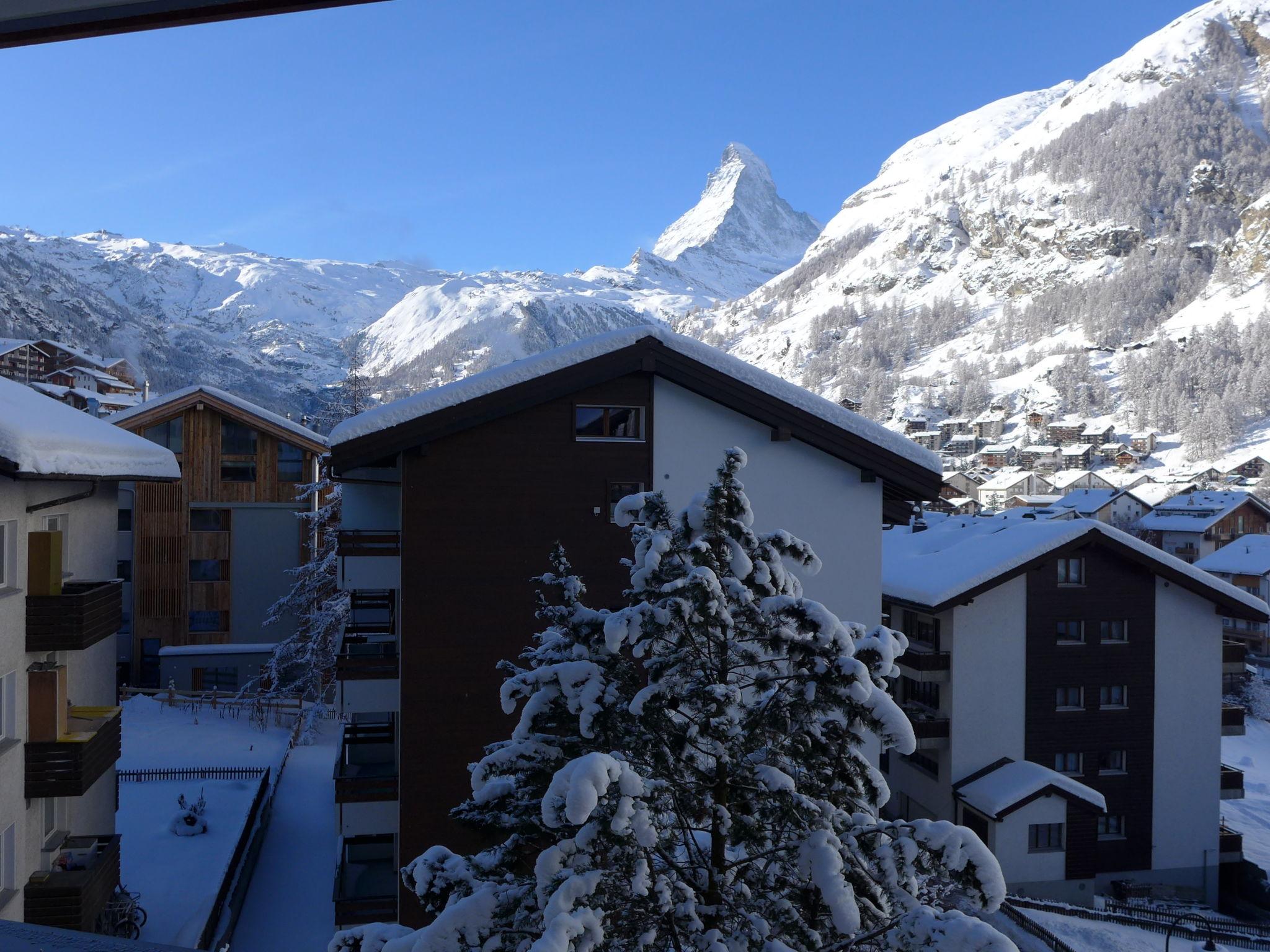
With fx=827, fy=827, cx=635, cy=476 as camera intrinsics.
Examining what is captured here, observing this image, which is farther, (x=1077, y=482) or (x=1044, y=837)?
(x=1077, y=482)

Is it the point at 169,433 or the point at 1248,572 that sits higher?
the point at 169,433

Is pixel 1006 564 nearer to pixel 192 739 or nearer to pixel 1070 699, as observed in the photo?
pixel 1070 699

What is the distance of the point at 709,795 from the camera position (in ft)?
14.0

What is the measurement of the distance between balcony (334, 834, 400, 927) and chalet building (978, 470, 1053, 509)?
268 ft

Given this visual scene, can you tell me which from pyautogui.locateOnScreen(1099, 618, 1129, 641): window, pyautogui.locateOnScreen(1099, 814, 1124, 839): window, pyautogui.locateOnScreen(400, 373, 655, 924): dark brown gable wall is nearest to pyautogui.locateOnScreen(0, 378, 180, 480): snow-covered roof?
pyautogui.locateOnScreen(400, 373, 655, 924): dark brown gable wall

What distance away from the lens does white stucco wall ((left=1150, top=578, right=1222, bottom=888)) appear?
18219 millimetres

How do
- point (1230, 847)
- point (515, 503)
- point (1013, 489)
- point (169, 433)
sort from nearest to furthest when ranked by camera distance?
1. point (515, 503)
2. point (1230, 847)
3. point (169, 433)
4. point (1013, 489)

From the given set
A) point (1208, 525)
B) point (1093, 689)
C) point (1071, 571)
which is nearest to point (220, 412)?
point (1071, 571)

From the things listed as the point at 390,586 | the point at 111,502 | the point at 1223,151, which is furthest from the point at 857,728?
the point at 1223,151

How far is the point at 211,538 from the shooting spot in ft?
82.7

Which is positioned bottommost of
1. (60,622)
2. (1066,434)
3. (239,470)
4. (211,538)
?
(211,538)

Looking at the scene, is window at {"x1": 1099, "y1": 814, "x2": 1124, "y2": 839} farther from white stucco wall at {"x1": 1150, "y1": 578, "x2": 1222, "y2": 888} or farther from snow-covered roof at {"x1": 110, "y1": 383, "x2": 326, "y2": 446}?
snow-covered roof at {"x1": 110, "y1": 383, "x2": 326, "y2": 446}

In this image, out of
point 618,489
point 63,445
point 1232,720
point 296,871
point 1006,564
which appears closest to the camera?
point 63,445

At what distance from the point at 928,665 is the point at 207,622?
20900 mm
